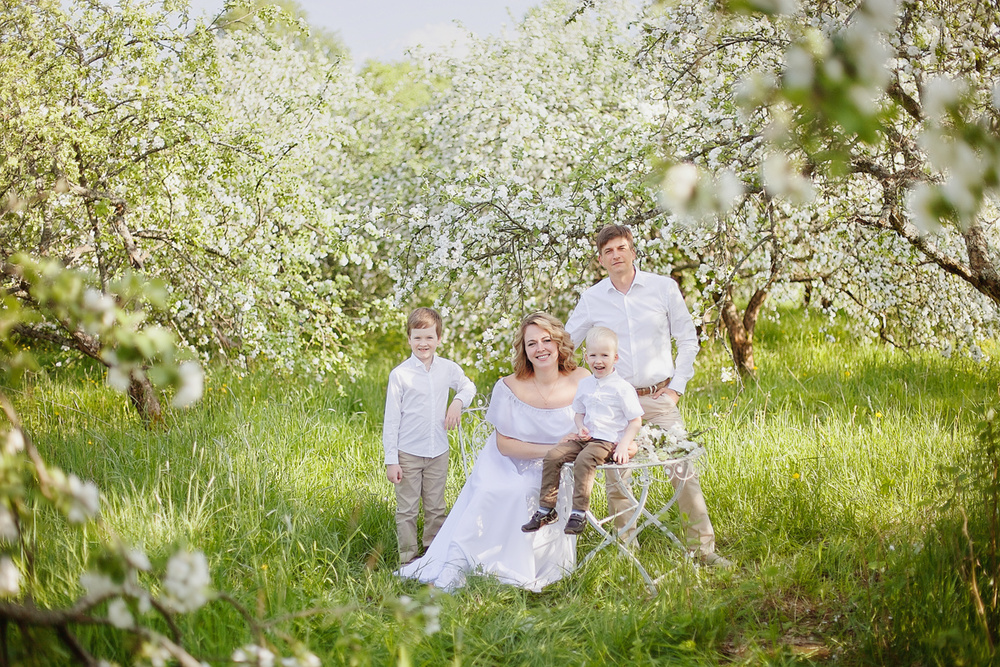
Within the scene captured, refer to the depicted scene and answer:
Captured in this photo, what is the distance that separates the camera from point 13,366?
1478 mm

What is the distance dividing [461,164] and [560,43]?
8.97ft

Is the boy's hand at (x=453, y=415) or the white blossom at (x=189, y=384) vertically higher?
the white blossom at (x=189, y=384)

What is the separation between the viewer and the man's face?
162 inches

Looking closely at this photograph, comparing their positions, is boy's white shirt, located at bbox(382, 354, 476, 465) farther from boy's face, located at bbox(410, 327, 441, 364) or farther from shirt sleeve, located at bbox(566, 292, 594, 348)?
shirt sleeve, located at bbox(566, 292, 594, 348)

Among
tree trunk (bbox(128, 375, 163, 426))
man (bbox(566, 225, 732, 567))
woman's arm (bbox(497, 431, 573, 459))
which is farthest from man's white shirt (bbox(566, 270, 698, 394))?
tree trunk (bbox(128, 375, 163, 426))

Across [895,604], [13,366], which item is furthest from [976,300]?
[13,366]

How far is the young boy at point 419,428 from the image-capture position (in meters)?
4.18

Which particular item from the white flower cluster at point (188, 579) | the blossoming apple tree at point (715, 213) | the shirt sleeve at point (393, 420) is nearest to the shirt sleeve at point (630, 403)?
the blossoming apple tree at point (715, 213)

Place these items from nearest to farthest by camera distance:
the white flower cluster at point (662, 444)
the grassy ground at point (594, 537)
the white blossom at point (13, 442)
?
the white blossom at point (13, 442) → the grassy ground at point (594, 537) → the white flower cluster at point (662, 444)

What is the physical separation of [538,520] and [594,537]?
2.34 feet

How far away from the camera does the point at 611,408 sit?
381 cm

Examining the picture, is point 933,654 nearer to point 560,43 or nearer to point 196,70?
point 196,70

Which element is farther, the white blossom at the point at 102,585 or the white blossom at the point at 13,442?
the white blossom at the point at 102,585

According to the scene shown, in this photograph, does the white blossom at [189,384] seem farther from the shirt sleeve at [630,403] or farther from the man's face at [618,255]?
the man's face at [618,255]
